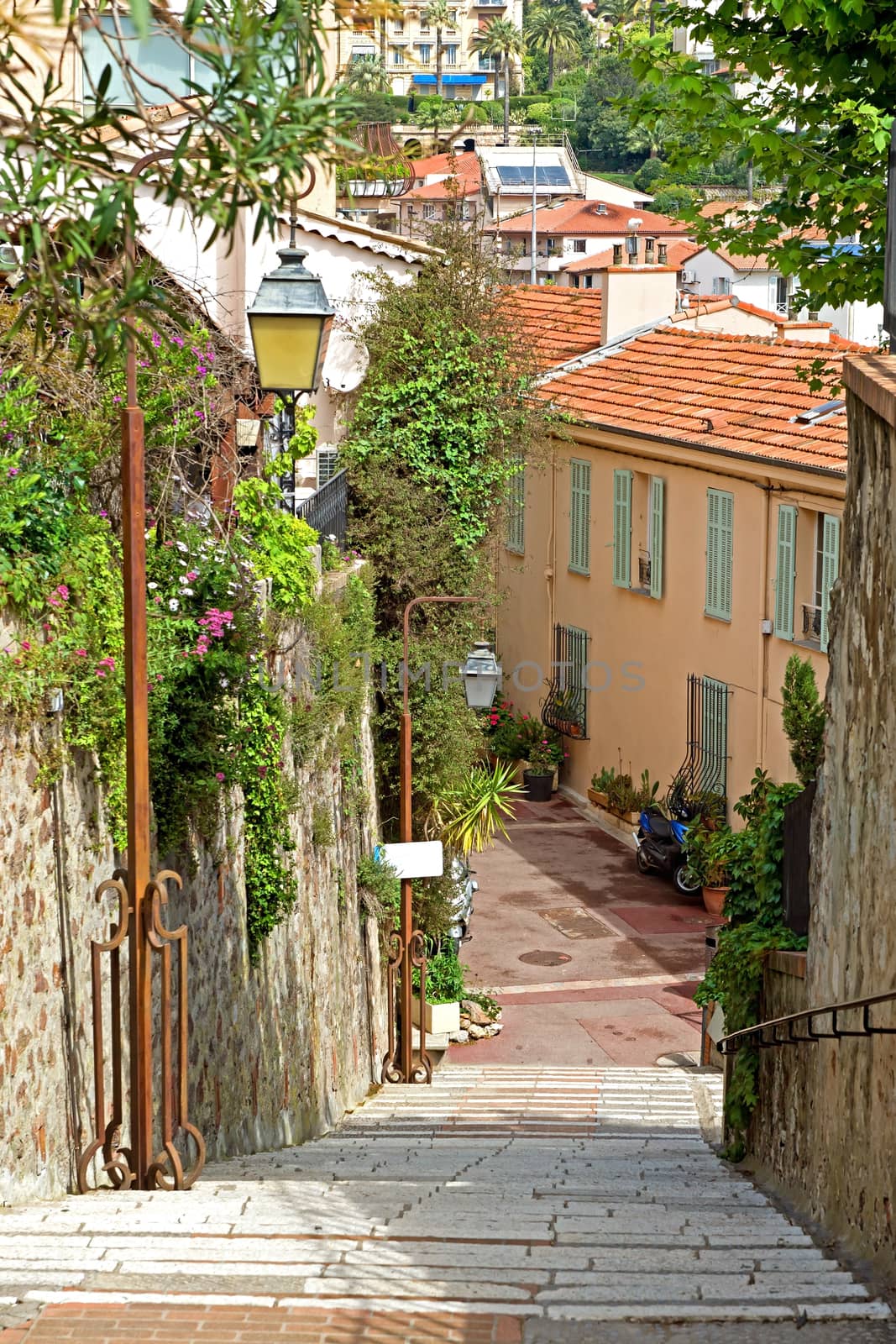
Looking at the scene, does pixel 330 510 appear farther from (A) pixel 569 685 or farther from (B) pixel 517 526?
(B) pixel 517 526

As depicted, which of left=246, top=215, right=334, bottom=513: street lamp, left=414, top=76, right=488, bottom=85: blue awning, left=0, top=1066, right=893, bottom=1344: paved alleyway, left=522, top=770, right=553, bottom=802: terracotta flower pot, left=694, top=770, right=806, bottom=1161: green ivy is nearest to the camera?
left=0, top=1066, right=893, bottom=1344: paved alleyway

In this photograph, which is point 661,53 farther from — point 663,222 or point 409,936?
point 663,222

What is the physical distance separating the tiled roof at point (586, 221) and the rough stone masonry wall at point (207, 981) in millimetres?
53491

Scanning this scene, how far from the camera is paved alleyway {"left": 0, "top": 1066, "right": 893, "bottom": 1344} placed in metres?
4.03

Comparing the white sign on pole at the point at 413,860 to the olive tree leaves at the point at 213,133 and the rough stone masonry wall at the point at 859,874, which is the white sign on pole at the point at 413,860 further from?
the olive tree leaves at the point at 213,133

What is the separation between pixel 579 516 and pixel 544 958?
8216 millimetres

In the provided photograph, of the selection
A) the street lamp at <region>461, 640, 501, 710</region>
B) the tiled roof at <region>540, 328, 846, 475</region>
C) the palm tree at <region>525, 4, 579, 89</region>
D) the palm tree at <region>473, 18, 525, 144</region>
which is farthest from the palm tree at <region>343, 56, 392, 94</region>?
the palm tree at <region>525, 4, 579, 89</region>

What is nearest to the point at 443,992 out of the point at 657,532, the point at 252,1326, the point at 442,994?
the point at 442,994

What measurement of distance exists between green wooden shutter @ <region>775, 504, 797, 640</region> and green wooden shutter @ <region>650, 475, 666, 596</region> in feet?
9.83

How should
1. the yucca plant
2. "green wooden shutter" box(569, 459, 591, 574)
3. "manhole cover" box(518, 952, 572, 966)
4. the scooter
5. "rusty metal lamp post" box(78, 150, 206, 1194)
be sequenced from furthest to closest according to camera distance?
"green wooden shutter" box(569, 459, 591, 574), the scooter, the yucca plant, "manhole cover" box(518, 952, 572, 966), "rusty metal lamp post" box(78, 150, 206, 1194)

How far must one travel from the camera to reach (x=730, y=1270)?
15.5 ft

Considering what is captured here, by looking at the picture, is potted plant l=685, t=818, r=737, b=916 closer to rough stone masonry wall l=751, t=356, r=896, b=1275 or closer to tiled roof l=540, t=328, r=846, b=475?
tiled roof l=540, t=328, r=846, b=475

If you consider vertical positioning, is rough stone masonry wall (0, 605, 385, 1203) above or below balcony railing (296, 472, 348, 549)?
below

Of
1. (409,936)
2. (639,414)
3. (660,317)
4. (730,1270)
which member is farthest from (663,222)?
(730,1270)
